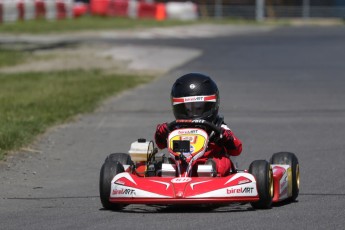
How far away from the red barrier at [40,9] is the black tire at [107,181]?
1361 inches

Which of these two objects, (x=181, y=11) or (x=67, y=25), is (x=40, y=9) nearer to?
(x=67, y=25)

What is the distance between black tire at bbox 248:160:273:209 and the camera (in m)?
7.48

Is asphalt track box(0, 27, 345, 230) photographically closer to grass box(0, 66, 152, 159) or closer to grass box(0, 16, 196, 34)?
grass box(0, 66, 152, 159)

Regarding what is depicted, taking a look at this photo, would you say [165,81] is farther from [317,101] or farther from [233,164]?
[233,164]

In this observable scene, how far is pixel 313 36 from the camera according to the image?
113 feet

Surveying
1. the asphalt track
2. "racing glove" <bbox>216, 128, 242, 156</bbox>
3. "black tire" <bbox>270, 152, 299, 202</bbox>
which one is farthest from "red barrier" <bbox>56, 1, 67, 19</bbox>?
"racing glove" <bbox>216, 128, 242, 156</bbox>

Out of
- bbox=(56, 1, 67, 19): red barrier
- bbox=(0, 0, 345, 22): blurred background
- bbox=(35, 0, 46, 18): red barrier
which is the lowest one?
bbox=(0, 0, 345, 22): blurred background

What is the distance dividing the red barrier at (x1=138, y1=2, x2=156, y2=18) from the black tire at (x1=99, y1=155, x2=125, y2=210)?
134ft

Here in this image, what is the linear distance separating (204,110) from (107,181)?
1.09m

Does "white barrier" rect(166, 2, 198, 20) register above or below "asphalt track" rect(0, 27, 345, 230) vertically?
below

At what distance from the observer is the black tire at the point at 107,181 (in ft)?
25.0

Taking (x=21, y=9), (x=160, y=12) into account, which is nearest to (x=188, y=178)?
(x=21, y=9)

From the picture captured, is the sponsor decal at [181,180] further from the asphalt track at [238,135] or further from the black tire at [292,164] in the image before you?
the black tire at [292,164]

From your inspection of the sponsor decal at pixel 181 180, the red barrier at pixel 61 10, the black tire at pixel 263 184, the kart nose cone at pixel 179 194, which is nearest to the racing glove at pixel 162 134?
the sponsor decal at pixel 181 180
